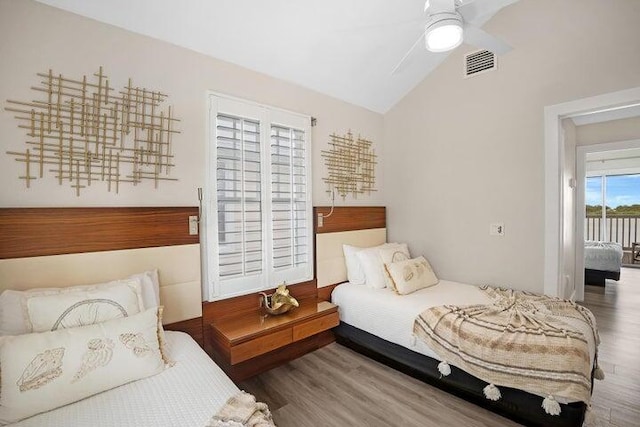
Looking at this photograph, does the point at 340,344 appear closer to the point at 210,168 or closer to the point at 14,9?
the point at 210,168

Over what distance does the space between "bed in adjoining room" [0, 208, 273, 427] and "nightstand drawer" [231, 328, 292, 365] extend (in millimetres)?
334

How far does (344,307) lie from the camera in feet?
8.68

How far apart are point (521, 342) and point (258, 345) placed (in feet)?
5.35

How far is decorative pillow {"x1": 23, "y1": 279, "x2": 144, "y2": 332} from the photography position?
125 centimetres

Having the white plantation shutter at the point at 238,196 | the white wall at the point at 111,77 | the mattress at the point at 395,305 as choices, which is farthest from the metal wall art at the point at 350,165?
the mattress at the point at 395,305

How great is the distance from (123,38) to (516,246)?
3408mm

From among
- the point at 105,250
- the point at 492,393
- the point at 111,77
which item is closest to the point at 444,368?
the point at 492,393

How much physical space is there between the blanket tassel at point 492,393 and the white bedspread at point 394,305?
342mm

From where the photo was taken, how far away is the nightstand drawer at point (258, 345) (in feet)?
6.08

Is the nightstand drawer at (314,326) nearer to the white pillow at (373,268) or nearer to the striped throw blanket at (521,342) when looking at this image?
the white pillow at (373,268)

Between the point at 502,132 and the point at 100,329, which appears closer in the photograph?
the point at 100,329

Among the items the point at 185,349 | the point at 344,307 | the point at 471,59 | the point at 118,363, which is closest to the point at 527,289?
the point at 344,307

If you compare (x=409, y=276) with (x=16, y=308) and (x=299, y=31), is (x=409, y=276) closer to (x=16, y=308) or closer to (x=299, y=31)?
(x=299, y=31)

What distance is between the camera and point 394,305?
2.28 meters
